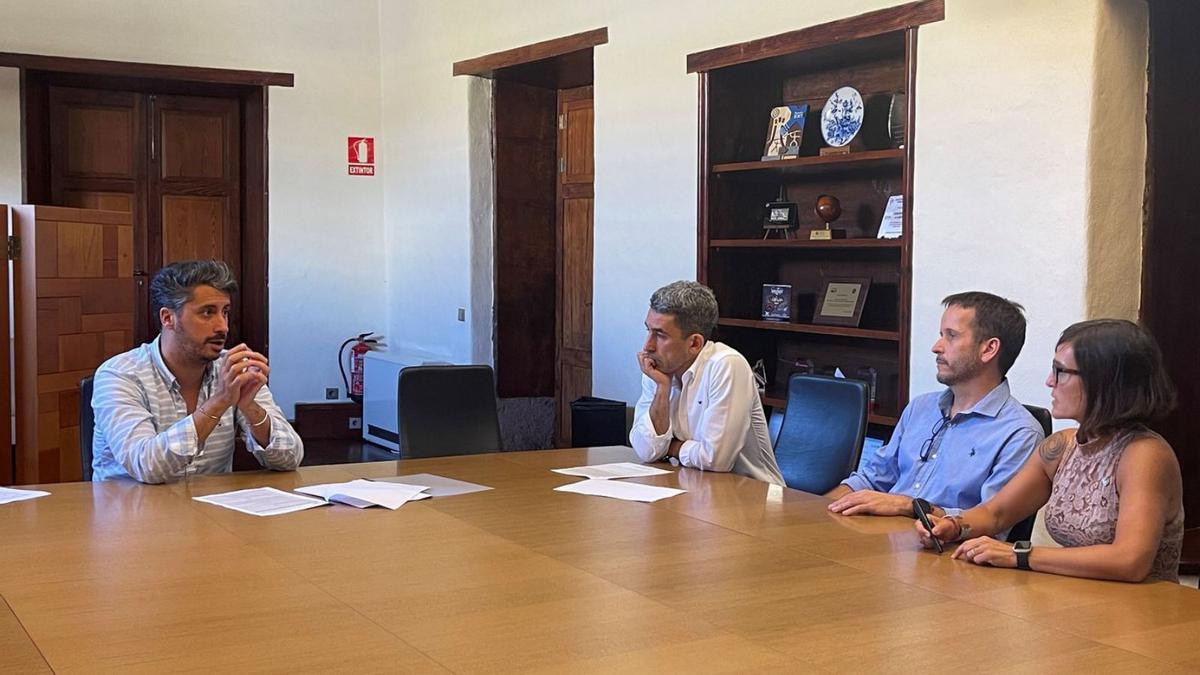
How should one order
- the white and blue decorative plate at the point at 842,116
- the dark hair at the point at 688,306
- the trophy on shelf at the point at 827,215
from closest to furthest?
the dark hair at the point at 688,306 → the white and blue decorative plate at the point at 842,116 → the trophy on shelf at the point at 827,215

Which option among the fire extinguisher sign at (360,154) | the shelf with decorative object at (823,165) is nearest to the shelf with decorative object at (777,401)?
the shelf with decorative object at (823,165)

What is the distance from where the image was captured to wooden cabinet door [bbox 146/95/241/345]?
8312mm

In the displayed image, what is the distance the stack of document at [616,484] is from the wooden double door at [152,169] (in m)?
5.24

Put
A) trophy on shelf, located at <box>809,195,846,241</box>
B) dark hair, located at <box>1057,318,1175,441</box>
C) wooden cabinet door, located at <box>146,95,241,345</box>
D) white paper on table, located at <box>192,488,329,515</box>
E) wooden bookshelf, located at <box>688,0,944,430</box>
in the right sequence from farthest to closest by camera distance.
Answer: wooden cabinet door, located at <box>146,95,241,345</box> → trophy on shelf, located at <box>809,195,846,241</box> → wooden bookshelf, located at <box>688,0,944,430</box> → white paper on table, located at <box>192,488,329,515</box> → dark hair, located at <box>1057,318,1175,441</box>

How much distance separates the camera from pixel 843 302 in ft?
17.9

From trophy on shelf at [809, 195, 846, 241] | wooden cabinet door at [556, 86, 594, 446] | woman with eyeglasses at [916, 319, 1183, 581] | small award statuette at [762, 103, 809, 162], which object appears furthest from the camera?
wooden cabinet door at [556, 86, 594, 446]

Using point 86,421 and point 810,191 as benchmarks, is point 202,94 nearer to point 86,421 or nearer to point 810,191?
point 810,191

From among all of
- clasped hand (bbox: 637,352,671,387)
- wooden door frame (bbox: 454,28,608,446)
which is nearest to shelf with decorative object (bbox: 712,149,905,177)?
wooden door frame (bbox: 454,28,608,446)

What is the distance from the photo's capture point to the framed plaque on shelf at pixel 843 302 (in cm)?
536

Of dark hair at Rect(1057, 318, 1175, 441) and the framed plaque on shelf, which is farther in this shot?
the framed plaque on shelf

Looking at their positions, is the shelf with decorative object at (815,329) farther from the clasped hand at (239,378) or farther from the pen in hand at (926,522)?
the clasped hand at (239,378)

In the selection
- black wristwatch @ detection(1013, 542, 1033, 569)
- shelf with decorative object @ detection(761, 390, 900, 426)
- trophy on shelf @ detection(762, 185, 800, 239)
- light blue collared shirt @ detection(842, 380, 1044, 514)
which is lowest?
shelf with decorative object @ detection(761, 390, 900, 426)

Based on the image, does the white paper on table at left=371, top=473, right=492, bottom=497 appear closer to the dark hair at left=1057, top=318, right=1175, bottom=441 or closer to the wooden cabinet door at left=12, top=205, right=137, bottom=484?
the dark hair at left=1057, top=318, right=1175, bottom=441

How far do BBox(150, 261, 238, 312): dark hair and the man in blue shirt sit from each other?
1.86m
